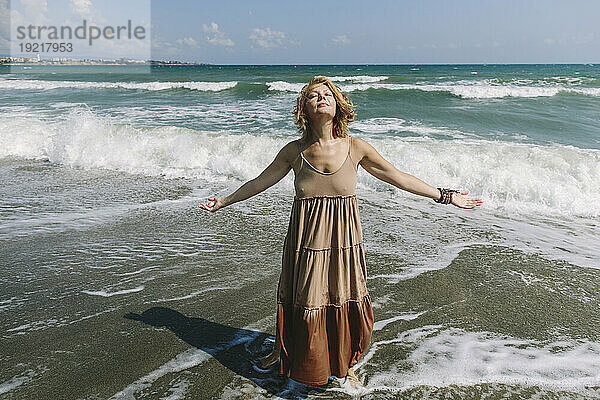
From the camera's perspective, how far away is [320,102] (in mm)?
2514

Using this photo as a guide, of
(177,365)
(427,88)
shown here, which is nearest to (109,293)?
(177,365)

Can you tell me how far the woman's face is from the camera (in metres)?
2.51

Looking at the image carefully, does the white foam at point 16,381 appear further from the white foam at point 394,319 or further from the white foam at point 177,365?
the white foam at point 394,319

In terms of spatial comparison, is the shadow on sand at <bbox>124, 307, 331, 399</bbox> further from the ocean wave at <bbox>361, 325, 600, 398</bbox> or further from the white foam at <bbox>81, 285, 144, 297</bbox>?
the ocean wave at <bbox>361, 325, 600, 398</bbox>

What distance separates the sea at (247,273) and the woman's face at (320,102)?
1780 millimetres

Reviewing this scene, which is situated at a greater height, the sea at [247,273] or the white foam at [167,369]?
the sea at [247,273]

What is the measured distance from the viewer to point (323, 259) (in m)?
2.64

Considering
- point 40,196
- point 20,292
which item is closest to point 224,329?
point 20,292

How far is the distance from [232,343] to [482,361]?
6.10ft

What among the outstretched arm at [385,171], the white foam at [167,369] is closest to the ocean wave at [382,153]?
the outstretched arm at [385,171]

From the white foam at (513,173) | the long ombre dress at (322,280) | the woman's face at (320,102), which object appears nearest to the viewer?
the woman's face at (320,102)

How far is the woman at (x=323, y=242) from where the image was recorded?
259 centimetres

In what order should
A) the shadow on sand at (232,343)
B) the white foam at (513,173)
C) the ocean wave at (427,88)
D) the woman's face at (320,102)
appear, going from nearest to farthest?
1. the woman's face at (320,102)
2. the shadow on sand at (232,343)
3. the white foam at (513,173)
4. the ocean wave at (427,88)

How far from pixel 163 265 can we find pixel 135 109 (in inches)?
641
